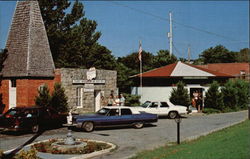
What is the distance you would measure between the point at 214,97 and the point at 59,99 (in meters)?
14.6

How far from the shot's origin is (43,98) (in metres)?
23.7

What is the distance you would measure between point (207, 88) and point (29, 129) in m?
20.4

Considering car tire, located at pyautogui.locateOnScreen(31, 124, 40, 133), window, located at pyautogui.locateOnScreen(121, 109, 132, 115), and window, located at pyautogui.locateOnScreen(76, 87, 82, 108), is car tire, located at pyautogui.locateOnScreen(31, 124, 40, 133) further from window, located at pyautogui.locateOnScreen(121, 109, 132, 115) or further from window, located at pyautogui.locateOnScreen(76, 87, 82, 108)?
window, located at pyautogui.locateOnScreen(76, 87, 82, 108)

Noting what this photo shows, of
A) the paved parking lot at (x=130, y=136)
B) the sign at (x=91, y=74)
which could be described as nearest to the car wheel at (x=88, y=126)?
the paved parking lot at (x=130, y=136)

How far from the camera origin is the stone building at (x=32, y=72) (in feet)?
80.6

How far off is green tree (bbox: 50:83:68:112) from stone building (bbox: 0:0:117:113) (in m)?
1.08

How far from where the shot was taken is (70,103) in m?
26.2

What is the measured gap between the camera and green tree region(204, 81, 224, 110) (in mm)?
30277

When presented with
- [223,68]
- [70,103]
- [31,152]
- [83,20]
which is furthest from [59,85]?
[223,68]

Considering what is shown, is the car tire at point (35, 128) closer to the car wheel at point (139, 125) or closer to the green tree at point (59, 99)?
the car wheel at point (139, 125)

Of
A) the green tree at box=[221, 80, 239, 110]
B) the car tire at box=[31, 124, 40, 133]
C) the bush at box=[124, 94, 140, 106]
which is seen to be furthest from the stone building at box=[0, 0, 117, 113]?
the green tree at box=[221, 80, 239, 110]

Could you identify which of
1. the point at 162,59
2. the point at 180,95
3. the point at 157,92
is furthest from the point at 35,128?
the point at 162,59

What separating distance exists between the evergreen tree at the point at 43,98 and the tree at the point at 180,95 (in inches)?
455

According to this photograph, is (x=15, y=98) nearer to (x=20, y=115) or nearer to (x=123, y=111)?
(x=20, y=115)
